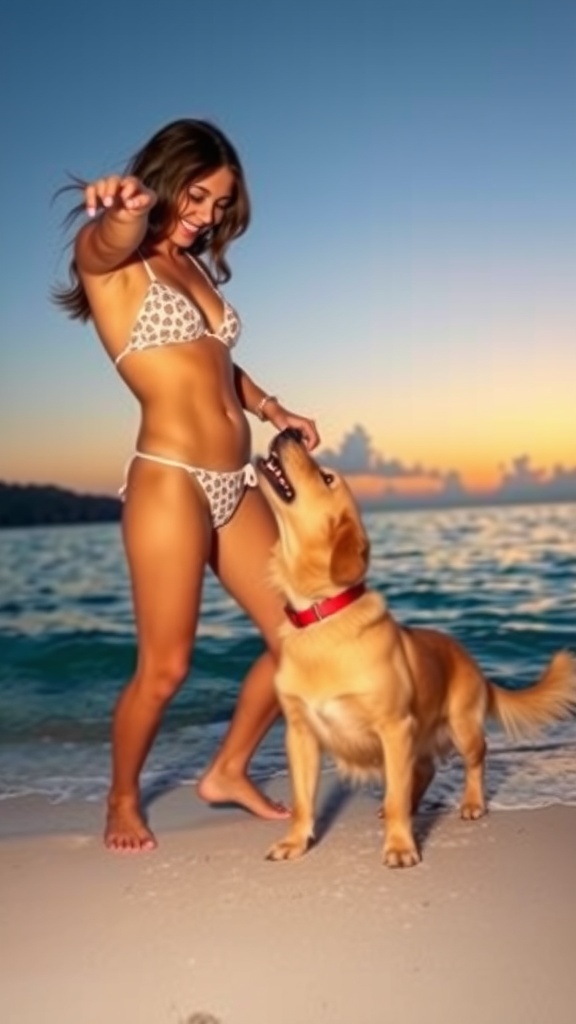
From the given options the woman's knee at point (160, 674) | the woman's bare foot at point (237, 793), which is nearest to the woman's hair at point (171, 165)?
the woman's knee at point (160, 674)

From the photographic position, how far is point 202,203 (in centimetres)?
382

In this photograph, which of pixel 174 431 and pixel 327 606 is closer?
pixel 327 606

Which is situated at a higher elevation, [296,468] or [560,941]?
[296,468]

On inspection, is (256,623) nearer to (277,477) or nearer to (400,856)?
(277,477)

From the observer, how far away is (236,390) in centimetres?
425

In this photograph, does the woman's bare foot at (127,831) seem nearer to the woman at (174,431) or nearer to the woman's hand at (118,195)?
the woman at (174,431)

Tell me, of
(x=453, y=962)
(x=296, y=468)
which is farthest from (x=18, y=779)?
(x=453, y=962)

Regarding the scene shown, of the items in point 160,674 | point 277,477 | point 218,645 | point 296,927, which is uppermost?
point 277,477

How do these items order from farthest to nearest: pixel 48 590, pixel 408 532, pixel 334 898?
pixel 408 532 < pixel 48 590 < pixel 334 898

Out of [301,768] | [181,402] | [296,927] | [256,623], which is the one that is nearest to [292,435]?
[181,402]

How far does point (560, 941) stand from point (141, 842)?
1359mm

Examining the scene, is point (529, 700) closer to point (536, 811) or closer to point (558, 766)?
point (536, 811)

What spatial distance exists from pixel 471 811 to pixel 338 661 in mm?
813

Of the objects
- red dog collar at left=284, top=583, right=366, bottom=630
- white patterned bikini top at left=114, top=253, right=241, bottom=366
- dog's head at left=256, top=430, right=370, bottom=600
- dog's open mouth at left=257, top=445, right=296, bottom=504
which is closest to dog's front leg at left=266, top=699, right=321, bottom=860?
red dog collar at left=284, top=583, right=366, bottom=630
